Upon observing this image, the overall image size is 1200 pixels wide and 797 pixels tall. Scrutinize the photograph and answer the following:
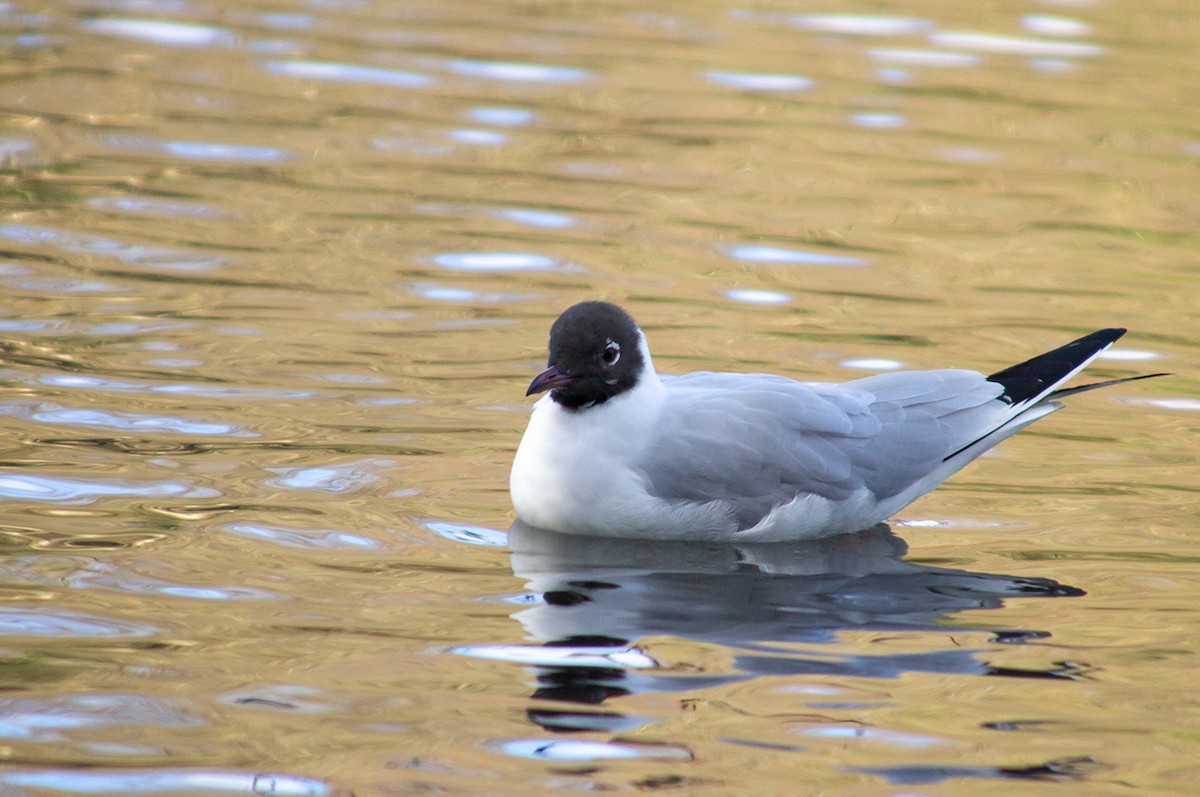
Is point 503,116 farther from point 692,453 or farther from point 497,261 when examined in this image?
point 692,453

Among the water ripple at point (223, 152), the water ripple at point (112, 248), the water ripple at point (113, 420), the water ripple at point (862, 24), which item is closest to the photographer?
the water ripple at point (113, 420)

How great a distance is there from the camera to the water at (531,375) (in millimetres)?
5148

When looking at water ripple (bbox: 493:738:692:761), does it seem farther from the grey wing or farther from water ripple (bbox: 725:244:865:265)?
water ripple (bbox: 725:244:865:265)

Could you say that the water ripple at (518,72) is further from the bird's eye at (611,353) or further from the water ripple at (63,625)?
the water ripple at (63,625)

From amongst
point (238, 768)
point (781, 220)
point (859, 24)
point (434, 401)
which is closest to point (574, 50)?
point (859, 24)

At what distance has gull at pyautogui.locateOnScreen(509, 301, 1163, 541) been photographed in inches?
261

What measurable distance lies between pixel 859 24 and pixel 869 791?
12730mm

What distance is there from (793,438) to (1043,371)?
48.5 inches

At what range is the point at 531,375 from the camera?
8500mm

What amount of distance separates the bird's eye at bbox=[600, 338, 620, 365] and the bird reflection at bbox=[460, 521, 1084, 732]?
2.23 feet

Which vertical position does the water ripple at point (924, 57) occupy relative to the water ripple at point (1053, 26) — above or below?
below

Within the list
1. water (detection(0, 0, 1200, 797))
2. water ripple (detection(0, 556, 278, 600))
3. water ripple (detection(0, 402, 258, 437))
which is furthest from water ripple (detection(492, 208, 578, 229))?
water ripple (detection(0, 556, 278, 600))

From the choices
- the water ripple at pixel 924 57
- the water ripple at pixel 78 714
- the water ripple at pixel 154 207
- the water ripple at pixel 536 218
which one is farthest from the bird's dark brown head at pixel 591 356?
the water ripple at pixel 924 57

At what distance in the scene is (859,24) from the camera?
16594 mm
